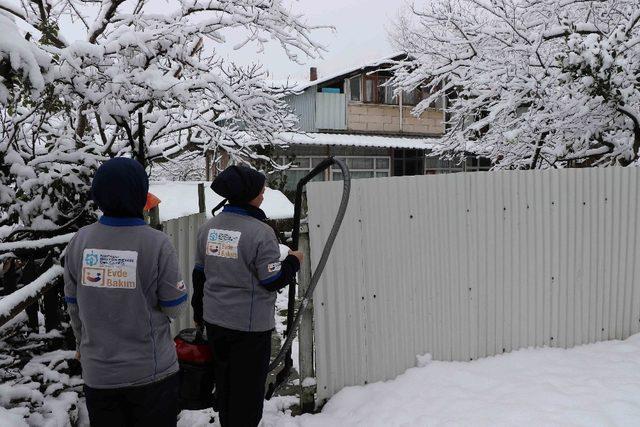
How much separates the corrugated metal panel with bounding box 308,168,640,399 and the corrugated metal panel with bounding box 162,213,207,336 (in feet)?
4.31

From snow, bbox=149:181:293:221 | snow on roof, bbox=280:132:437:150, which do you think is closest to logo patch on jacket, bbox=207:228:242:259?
snow, bbox=149:181:293:221

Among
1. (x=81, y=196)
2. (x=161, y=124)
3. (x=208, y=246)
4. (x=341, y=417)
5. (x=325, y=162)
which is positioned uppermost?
(x=161, y=124)

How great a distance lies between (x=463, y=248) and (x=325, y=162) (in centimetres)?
146

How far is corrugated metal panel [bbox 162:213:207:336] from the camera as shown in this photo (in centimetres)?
389

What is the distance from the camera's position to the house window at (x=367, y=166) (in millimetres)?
18409

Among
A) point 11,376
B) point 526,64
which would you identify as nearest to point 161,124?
point 11,376

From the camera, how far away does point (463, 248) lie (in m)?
3.76

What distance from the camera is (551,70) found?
25.3 ft

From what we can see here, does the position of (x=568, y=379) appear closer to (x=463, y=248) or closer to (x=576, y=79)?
(x=463, y=248)

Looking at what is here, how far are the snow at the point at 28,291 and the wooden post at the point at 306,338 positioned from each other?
172cm

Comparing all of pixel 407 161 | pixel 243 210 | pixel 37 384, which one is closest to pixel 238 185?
pixel 243 210

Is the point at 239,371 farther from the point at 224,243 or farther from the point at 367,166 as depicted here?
the point at 367,166

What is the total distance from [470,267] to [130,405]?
2.81 meters

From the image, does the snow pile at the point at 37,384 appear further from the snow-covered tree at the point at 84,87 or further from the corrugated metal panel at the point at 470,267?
the corrugated metal panel at the point at 470,267
